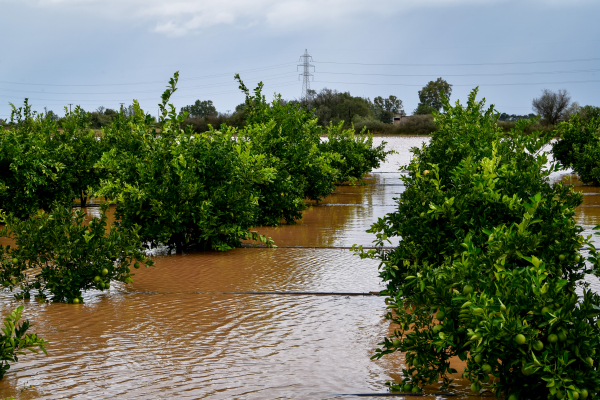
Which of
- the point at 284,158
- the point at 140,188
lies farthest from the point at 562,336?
the point at 284,158

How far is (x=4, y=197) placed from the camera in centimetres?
1020

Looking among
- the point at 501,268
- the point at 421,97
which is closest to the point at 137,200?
the point at 501,268

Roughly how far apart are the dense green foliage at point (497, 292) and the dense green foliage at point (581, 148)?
52.9ft

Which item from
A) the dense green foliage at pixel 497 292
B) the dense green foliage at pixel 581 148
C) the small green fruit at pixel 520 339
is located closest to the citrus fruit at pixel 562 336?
the dense green foliage at pixel 497 292

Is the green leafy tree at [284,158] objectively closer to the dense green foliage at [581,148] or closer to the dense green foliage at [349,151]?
the dense green foliage at [349,151]

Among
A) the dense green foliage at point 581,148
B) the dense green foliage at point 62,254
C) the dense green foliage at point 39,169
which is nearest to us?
the dense green foliage at point 62,254

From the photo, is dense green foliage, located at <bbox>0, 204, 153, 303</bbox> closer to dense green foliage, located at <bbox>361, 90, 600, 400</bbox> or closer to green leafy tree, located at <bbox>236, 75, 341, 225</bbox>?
dense green foliage, located at <bbox>361, 90, 600, 400</bbox>

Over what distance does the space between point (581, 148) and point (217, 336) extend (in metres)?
21.1

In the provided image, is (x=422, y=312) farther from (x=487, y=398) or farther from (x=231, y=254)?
(x=231, y=254)

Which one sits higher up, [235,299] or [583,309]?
[583,309]

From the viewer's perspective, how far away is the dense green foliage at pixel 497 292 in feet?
8.89

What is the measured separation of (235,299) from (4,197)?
21.4 feet

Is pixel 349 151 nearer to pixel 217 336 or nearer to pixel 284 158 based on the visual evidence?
pixel 284 158

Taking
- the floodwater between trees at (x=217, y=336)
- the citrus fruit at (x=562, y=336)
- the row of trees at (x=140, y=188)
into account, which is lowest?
the floodwater between trees at (x=217, y=336)
